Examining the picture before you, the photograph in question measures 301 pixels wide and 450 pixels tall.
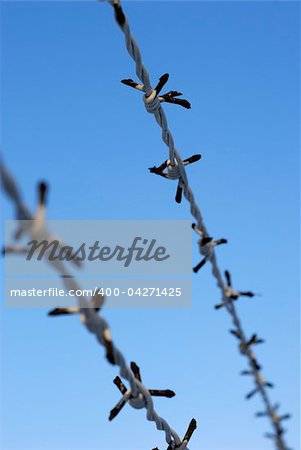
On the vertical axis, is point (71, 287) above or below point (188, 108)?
below

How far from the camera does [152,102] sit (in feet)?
11.4

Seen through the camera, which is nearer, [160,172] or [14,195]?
[14,195]

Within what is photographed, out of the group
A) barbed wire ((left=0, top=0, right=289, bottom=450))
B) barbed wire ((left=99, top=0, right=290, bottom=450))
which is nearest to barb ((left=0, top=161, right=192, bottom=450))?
barbed wire ((left=0, top=0, right=289, bottom=450))

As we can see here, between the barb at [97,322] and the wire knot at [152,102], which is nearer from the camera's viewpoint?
the barb at [97,322]

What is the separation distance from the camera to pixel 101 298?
2.30 meters

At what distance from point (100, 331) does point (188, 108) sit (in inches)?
66.5

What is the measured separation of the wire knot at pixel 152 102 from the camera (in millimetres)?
3477

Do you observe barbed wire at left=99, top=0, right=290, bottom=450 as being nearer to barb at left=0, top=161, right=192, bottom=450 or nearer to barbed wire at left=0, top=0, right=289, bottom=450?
barbed wire at left=0, top=0, right=289, bottom=450

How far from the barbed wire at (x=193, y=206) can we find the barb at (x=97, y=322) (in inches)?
57.3

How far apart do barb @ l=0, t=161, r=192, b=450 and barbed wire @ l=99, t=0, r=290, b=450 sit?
146cm

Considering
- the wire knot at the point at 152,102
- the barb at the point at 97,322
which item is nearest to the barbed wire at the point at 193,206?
the wire knot at the point at 152,102

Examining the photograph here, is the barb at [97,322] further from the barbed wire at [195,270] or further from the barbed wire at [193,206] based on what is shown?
the barbed wire at [193,206]

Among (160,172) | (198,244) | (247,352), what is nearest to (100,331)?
(160,172)

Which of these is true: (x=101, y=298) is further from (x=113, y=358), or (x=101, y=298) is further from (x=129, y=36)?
(x=129, y=36)
